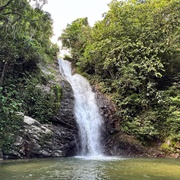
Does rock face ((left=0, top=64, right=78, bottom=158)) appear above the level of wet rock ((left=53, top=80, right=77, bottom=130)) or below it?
below

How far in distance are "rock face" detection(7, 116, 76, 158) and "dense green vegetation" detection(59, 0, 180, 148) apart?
3.99 meters

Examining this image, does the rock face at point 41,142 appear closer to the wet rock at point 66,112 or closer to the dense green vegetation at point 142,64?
the wet rock at point 66,112

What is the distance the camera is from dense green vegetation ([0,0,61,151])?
9016 millimetres

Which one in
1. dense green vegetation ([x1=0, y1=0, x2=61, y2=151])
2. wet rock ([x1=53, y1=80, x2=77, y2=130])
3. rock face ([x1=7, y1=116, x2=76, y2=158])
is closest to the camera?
dense green vegetation ([x1=0, y1=0, x2=61, y2=151])

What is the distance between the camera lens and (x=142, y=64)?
49.6ft

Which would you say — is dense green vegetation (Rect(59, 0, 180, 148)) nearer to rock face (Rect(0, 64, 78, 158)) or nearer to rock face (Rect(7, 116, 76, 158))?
rock face (Rect(0, 64, 78, 158))

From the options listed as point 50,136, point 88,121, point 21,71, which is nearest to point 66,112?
point 88,121

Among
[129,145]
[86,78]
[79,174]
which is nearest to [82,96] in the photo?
[86,78]

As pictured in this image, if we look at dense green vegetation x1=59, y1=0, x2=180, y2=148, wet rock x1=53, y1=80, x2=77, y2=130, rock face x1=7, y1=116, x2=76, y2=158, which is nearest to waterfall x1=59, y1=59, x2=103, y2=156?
wet rock x1=53, y1=80, x2=77, y2=130

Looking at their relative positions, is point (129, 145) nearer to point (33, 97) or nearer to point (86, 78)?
point (33, 97)

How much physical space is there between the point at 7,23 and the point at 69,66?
12.9 metres

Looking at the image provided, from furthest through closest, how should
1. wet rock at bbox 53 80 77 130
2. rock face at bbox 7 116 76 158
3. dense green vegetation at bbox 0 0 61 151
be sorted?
wet rock at bbox 53 80 77 130
rock face at bbox 7 116 76 158
dense green vegetation at bbox 0 0 61 151

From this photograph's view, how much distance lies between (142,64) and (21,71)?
26.6ft

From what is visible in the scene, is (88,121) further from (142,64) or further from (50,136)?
(142,64)
